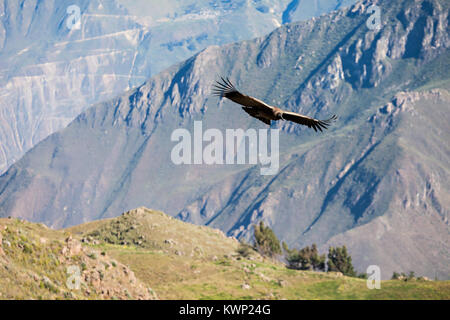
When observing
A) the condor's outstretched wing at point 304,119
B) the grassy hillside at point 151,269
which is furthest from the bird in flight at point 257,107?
the grassy hillside at point 151,269

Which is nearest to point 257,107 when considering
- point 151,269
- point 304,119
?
point 304,119

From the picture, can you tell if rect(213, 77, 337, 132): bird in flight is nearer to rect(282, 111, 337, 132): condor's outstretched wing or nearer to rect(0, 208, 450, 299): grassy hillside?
rect(282, 111, 337, 132): condor's outstretched wing

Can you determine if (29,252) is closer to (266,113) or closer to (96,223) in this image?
(266,113)

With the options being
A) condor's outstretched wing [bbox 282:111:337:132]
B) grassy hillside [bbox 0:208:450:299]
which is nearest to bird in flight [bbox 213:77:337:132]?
condor's outstretched wing [bbox 282:111:337:132]

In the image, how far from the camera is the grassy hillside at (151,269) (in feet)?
193

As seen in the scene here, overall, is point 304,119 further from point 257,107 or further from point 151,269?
point 151,269

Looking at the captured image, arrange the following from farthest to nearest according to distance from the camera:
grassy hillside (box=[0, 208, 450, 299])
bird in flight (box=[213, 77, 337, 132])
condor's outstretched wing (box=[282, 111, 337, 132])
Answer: grassy hillside (box=[0, 208, 450, 299]), condor's outstretched wing (box=[282, 111, 337, 132]), bird in flight (box=[213, 77, 337, 132])

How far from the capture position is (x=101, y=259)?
67.6 meters

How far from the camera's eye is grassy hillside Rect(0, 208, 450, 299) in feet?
193

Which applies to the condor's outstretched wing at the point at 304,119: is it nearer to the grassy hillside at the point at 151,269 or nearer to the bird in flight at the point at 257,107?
the bird in flight at the point at 257,107

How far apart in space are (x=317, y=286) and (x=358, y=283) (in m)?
5.87

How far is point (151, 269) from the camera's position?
8281 cm
